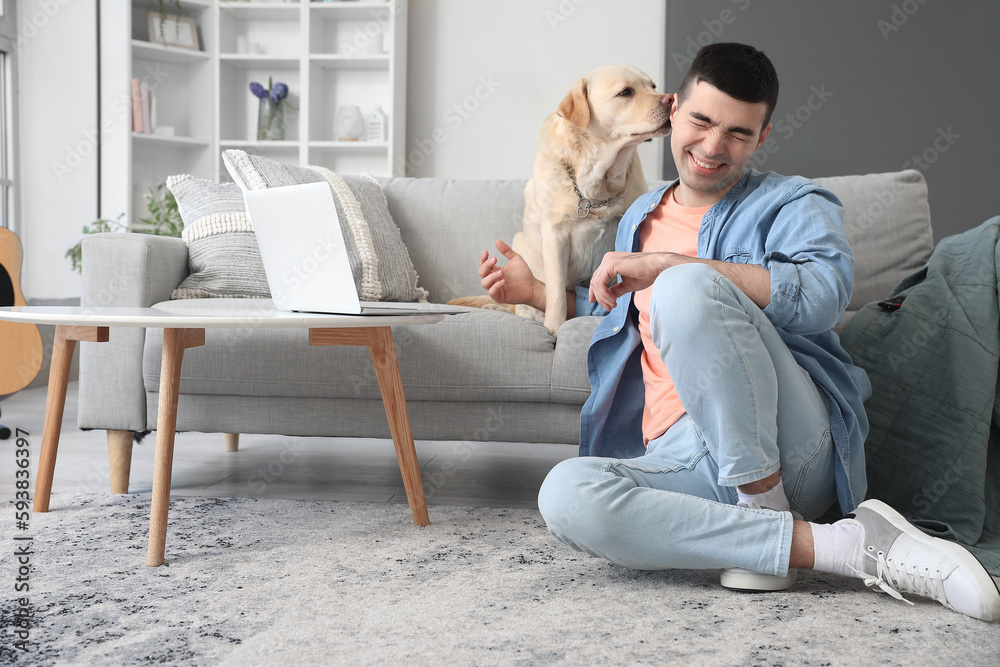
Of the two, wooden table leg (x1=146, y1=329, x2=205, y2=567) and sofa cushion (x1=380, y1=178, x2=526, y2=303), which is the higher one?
sofa cushion (x1=380, y1=178, x2=526, y2=303)

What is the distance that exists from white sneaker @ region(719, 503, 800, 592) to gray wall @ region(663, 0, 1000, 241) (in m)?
2.96

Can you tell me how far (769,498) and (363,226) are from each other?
1385 millimetres

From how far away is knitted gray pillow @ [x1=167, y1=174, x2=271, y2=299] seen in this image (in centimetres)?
199

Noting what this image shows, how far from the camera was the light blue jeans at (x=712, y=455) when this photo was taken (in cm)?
106

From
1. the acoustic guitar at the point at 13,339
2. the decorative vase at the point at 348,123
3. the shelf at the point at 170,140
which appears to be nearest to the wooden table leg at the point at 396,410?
the acoustic guitar at the point at 13,339

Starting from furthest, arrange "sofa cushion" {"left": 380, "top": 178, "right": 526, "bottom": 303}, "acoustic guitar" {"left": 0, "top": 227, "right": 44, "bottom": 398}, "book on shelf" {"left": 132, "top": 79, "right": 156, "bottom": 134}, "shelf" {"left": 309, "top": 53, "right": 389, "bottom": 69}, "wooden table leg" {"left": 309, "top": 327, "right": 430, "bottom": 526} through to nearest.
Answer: "shelf" {"left": 309, "top": 53, "right": 389, "bottom": 69}, "book on shelf" {"left": 132, "top": 79, "right": 156, "bottom": 134}, "acoustic guitar" {"left": 0, "top": 227, "right": 44, "bottom": 398}, "sofa cushion" {"left": 380, "top": 178, "right": 526, "bottom": 303}, "wooden table leg" {"left": 309, "top": 327, "right": 430, "bottom": 526}

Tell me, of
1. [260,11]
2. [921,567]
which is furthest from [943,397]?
[260,11]

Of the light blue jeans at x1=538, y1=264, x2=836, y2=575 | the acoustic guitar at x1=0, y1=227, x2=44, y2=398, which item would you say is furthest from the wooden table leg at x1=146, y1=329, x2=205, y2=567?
the acoustic guitar at x1=0, y1=227, x2=44, y2=398

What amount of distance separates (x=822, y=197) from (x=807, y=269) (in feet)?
0.66

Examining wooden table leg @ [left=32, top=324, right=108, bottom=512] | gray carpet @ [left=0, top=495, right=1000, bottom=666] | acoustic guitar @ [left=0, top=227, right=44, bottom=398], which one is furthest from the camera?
acoustic guitar @ [left=0, top=227, right=44, bottom=398]

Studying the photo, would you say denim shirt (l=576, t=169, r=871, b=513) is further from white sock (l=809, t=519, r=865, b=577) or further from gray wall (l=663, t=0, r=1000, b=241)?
gray wall (l=663, t=0, r=1000, b=241)

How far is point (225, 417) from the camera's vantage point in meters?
1.77

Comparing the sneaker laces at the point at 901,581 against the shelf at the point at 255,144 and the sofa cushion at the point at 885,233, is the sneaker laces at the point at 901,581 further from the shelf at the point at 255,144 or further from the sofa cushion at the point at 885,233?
the shelf at the point at 255,144

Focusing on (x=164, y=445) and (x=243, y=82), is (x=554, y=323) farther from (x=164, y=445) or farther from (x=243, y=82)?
(x=243, y=82)
